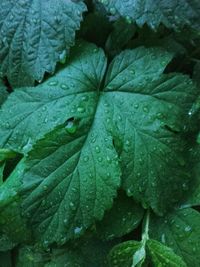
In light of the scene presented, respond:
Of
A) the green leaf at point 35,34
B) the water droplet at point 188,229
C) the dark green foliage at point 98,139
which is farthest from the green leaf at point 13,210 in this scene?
the water droplet at point 188,229

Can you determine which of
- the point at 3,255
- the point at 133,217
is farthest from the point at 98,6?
the point at 3,255

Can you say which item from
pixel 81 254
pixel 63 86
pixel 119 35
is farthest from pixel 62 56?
pixel 81 254

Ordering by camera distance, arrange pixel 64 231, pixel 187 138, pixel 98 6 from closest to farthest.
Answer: pixel 64 231, pixel 187 138, pixel 98 6

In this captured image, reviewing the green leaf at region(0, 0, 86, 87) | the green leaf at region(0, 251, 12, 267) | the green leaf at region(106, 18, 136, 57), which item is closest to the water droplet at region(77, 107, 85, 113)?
the green leaf at region(0, 0, 86, 87)

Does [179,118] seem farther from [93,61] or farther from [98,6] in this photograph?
[98,6]

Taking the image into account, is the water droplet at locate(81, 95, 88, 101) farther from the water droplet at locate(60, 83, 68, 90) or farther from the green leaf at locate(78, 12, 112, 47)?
the green leaf at locate(78, 12, 112, 47)
